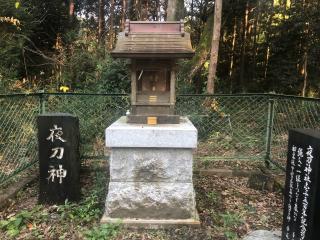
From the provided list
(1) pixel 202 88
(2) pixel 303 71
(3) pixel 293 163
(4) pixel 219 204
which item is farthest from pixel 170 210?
(2) pixel 303 71

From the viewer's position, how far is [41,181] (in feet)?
13.9

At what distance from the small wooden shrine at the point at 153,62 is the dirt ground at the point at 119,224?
4.19 feet

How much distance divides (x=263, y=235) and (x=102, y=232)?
1.82m

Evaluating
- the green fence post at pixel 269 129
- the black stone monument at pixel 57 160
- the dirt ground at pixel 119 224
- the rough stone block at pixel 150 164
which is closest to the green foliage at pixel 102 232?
the dirt ground at pixel 119 224

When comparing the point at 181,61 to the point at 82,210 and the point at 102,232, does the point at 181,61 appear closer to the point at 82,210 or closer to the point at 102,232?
the point at 82,210

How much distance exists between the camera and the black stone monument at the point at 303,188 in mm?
2557

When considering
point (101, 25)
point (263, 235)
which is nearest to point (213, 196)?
point (263, 235)

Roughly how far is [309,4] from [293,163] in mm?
11370

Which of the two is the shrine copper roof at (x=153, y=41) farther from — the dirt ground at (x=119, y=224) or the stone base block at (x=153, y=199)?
the dirt ground at (x=119, y=224)

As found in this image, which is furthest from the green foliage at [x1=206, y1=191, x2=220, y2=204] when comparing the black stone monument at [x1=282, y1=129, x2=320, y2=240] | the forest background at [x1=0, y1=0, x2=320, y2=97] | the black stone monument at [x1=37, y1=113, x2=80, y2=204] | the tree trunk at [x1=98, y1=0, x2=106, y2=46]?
the tree trunk at [x1=98, y1=0, x2=106, y2=46]

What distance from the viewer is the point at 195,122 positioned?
686cm

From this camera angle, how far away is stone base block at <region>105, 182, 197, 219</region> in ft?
12.5

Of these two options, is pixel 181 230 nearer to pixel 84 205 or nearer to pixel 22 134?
pixel 84 205

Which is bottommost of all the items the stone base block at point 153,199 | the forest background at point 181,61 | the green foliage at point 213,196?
the green foliage at point 213,196
